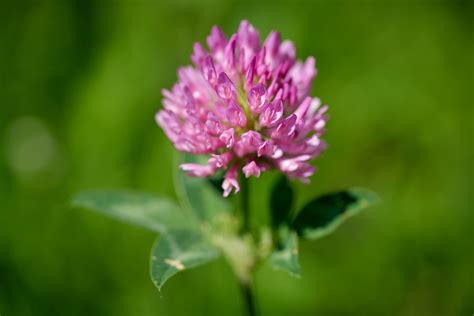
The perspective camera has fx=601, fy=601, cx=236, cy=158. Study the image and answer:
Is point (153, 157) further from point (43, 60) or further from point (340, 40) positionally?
point (340, 40)

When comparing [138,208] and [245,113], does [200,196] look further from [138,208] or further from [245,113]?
[245,113]

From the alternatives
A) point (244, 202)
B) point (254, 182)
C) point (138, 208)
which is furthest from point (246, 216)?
point (254, 182)

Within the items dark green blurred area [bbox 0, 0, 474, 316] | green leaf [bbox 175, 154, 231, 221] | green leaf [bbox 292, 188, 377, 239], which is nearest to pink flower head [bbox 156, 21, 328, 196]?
green leaf [bbox 292, 188, 377, 239]

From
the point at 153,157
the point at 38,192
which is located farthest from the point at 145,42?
the point at 38,192

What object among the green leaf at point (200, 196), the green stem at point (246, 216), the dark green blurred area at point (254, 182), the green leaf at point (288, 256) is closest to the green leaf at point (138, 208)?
the green leaf at point (200, 196)

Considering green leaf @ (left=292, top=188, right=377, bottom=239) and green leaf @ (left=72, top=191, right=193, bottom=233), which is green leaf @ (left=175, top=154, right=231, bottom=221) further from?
green leaf @ (left=292, top=188, right=377, bottom=239)
